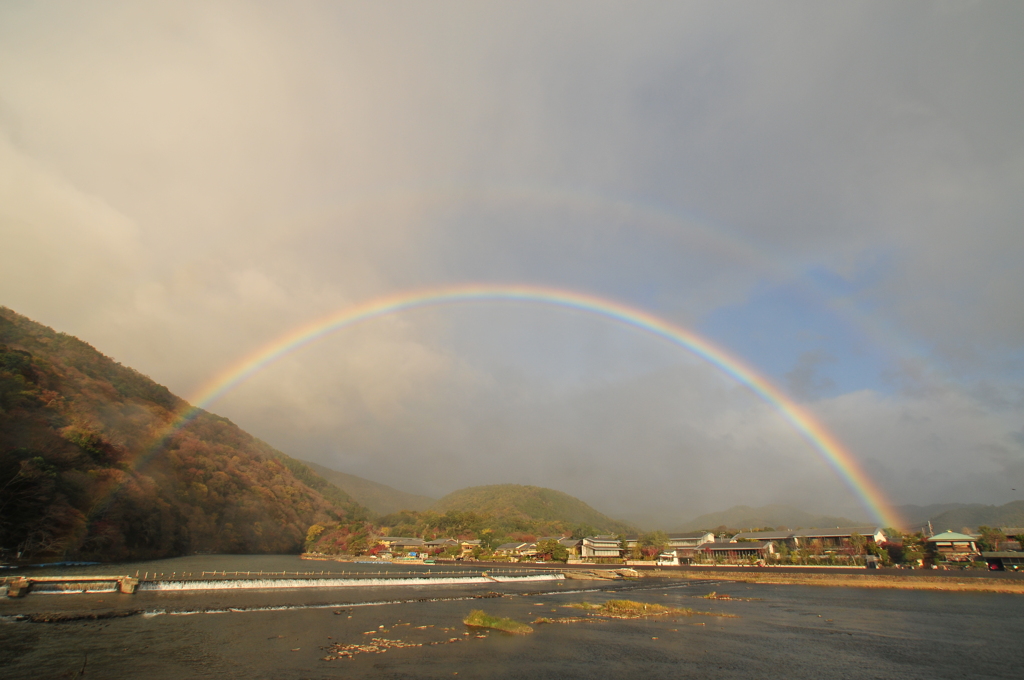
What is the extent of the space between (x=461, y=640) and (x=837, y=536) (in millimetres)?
84873

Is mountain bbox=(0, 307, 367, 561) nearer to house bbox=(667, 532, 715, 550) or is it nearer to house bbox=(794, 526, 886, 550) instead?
house bbox=(667, 532, 715, 550)

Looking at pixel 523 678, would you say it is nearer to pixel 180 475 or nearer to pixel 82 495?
pixel 82 495

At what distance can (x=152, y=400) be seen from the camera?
92.1 m

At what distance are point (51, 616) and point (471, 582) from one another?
41.9m

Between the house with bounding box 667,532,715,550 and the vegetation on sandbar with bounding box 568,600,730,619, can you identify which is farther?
the house with bounding box 667,532,715,550

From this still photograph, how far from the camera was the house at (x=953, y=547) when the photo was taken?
2793 inches

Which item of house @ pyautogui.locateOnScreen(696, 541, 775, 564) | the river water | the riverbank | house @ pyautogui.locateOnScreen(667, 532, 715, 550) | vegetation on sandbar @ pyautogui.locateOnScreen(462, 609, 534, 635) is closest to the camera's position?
the river water

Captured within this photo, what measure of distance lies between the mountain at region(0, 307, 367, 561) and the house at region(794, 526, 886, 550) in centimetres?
10342

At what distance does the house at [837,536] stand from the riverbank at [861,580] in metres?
23.1

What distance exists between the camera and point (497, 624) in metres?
29.1

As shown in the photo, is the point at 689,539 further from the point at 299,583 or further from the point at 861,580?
the point at 299,583

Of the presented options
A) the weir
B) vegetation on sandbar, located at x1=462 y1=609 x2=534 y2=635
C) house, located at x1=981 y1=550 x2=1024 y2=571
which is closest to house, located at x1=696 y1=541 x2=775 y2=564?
house, located at x1=981 y1=550 x2=1024 y2=571

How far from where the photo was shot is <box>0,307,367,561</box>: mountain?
45.9m

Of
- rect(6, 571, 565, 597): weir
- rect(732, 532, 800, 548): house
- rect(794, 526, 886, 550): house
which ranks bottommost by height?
rect(6, 571, 565, 597): weir
